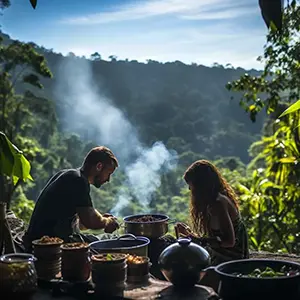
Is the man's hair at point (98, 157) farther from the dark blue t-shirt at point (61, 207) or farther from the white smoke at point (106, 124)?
the white smoke at point (106, 124)

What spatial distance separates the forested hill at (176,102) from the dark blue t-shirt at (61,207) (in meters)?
19.7

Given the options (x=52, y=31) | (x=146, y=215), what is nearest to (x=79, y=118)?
(x=52, y=31)

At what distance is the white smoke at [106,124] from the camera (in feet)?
62.2

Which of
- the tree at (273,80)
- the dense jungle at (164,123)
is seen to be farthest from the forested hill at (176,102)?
the tree at (273,80)

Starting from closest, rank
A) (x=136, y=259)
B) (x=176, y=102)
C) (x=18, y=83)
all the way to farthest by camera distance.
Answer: (x=136, y=259)
(x=18, y=83)
(x=176, y=102)

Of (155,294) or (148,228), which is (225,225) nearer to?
(148,228)

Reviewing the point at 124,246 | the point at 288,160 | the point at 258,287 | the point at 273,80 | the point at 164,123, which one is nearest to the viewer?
the point at 258,287

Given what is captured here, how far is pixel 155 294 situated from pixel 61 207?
39.8 inches

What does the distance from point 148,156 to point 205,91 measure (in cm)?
819

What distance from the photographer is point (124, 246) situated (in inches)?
90.7

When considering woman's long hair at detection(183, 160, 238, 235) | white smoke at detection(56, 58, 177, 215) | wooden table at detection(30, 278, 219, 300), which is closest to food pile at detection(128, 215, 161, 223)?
woman's long hair at detection(183, 160, 238, 235)

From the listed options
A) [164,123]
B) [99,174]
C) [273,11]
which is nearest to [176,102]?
[164,123]

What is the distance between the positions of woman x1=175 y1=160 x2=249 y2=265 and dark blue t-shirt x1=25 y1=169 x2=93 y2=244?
52 cm

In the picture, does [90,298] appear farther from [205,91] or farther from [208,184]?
[205,91]
